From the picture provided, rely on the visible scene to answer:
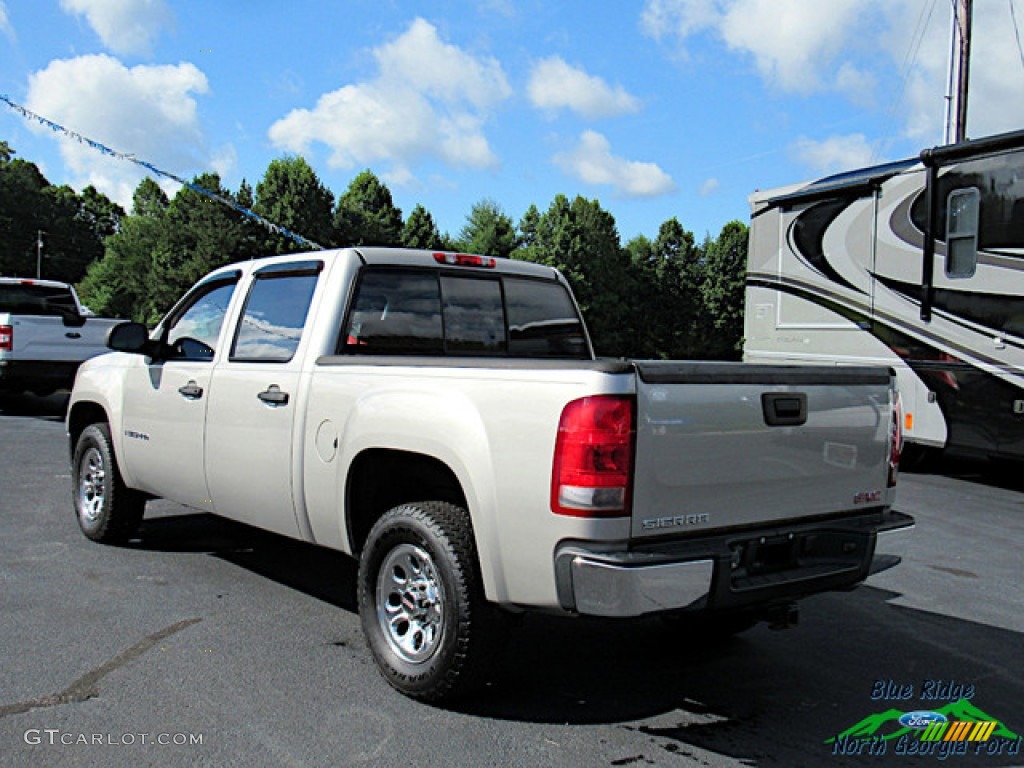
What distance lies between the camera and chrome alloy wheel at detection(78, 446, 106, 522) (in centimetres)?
613

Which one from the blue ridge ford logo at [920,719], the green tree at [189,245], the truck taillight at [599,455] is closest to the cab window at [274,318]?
the truck taillight at [599,455]

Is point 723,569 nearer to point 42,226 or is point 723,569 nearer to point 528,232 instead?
point 528,232

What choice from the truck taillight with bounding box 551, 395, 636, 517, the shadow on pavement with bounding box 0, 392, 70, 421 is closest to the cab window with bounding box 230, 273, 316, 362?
the truck taillight with bounding box 551, 395, 636, 517

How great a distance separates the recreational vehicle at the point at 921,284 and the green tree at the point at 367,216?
3975 centimetres

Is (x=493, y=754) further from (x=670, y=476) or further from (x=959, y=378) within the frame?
(x=959, y=378)

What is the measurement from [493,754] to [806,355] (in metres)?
8.53

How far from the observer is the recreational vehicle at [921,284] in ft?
28.1

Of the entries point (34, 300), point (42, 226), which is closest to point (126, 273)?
point (42, 226)

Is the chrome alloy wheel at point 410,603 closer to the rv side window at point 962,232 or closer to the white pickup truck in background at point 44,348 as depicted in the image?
the rv side window at point 962,232

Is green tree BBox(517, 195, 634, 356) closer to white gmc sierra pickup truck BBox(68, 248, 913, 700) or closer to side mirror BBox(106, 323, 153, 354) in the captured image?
side mirror BBox(106, 323, 153, 354)

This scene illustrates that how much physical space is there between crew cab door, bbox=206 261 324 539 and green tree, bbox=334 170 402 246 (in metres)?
44.5

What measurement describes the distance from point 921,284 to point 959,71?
9235mm

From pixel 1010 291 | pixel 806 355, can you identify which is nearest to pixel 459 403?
pixel 1010 291

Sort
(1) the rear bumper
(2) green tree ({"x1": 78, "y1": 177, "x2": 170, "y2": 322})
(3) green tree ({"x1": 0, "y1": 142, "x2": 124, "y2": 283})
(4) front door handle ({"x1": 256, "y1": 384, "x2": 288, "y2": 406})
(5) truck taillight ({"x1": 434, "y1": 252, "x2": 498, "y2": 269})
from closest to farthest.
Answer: (1) the rear bumper
(4) front door handle ({"x1": 256, "y1": 384, "x2": 288, "y2": 406})
(5) truck taillight ({"x1": 434, "y1": 252, "x2": 498, "y2": 269})
(2) green tree ({"x1": 78, "y1": 177, "x2": 170, "y2": 322})
(3) green tree ({"x1": 0, "y1": 142, "x2": 124, "y2": 283})
